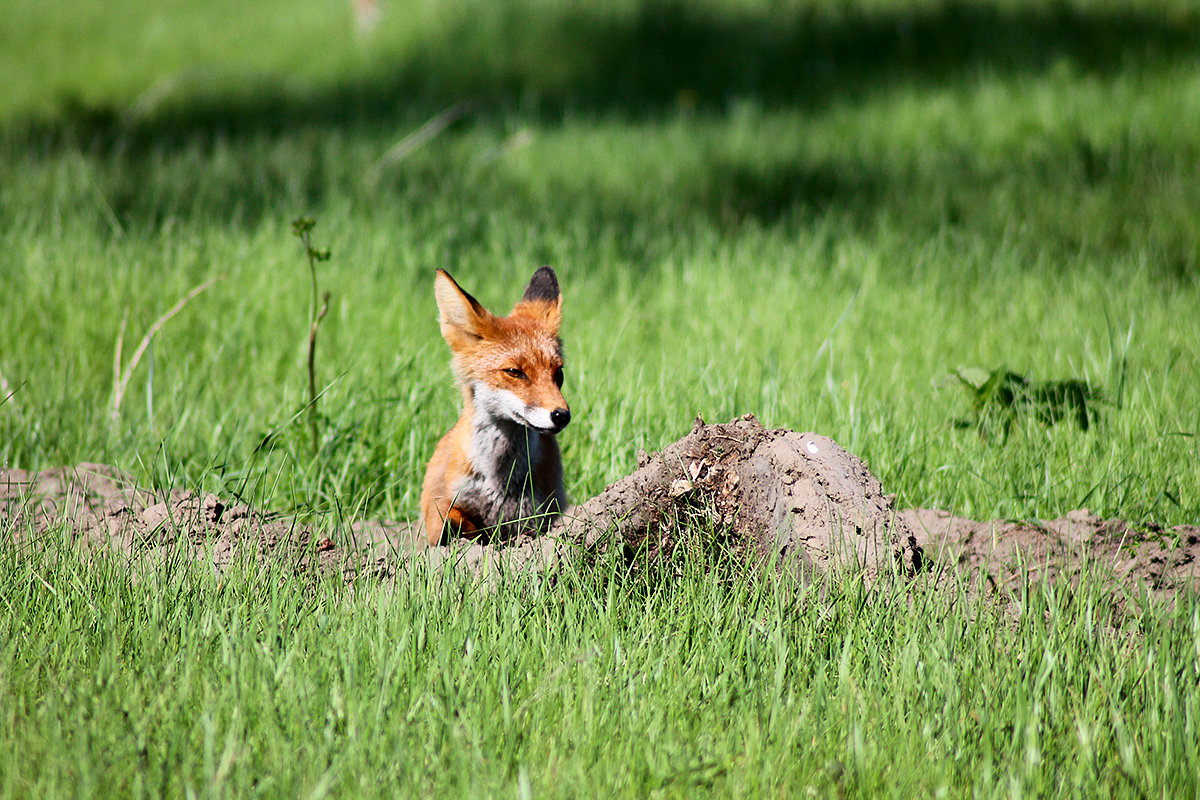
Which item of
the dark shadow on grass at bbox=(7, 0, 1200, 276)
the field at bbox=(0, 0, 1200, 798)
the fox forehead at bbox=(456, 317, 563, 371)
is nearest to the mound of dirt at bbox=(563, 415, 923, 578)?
the field at bbox=(0, 0, 1200, 798)

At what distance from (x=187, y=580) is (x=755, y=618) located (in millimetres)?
1706

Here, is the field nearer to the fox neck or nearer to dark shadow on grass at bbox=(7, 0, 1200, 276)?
dark shadow on grass at bbox=(7, 0, 1200, 276)

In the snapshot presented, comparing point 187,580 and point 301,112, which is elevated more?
point 301,112

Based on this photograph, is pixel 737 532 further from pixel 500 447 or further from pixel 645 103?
pixel 645 103

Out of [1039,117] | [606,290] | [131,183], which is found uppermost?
[1039,117]

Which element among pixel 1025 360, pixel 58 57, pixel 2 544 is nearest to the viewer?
pixel 2 544

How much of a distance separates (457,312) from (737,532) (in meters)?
1.21

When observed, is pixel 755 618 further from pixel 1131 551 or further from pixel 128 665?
pixel 128 665

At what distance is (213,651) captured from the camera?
90.8 inches

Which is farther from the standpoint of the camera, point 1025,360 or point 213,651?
point 1025,360

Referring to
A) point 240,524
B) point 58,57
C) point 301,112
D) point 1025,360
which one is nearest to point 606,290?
point 1025,360

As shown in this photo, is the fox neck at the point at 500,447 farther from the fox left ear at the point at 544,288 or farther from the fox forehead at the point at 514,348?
the fox left ear at the point at 544,288

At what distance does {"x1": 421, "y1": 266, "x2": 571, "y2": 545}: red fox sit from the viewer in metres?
2.86

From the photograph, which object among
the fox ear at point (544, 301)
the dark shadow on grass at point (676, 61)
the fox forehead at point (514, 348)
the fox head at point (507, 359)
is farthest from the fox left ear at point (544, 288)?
the dark shadow on grass at point (676, 61)
